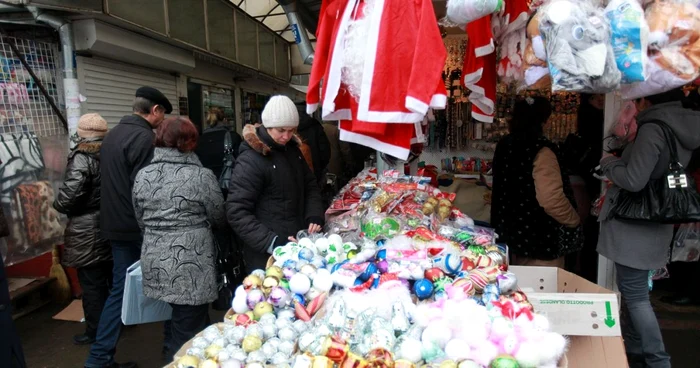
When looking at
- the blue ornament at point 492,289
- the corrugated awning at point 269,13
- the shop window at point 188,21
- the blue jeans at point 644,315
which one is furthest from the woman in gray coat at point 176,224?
the corrugated awning at point 269,13

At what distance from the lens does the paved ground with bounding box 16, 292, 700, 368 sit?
331 centimetres

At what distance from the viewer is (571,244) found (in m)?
3.02

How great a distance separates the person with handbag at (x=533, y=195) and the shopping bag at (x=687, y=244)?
1.31 meters

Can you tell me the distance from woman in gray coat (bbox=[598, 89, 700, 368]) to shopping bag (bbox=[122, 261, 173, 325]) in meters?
2.76

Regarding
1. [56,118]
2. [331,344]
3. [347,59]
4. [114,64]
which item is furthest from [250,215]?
[114,64]

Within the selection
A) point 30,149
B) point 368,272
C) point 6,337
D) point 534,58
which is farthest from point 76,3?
point 534,58

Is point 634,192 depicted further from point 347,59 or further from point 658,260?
point 347,59

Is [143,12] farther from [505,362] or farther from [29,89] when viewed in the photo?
[505,362]

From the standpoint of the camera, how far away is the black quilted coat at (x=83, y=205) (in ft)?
10.5

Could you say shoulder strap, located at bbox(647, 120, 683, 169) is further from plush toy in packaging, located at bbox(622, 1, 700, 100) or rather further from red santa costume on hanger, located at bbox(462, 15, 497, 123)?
red santa costume on hanger, located at bbox(462, 15, 497, 123)

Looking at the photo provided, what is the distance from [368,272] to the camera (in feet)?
6.09

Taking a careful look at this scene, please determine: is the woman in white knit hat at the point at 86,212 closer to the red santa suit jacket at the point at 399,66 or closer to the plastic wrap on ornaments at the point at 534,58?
the red santa suit jacket at the point at 399,66

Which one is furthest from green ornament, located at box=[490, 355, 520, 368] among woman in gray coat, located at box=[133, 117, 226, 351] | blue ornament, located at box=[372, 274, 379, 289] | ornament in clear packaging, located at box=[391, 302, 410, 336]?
woman in gray coat, located at box=[133, 117, 226, 351]

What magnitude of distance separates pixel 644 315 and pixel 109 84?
5.49 m
